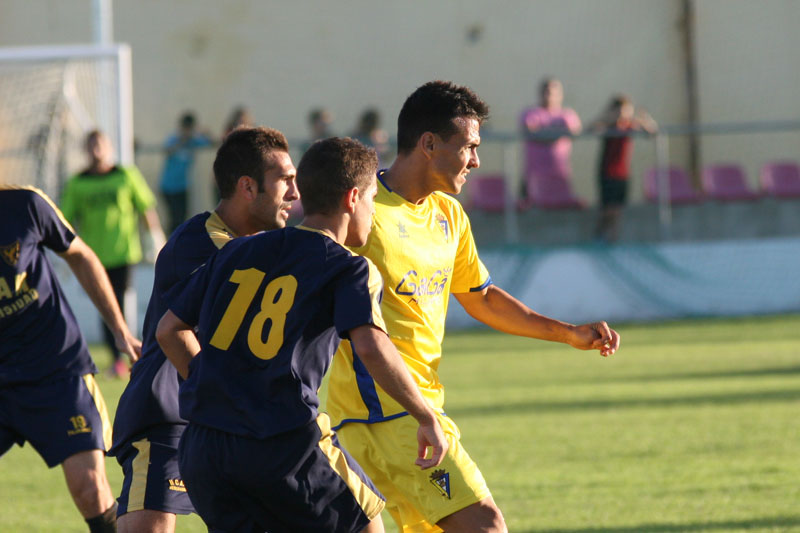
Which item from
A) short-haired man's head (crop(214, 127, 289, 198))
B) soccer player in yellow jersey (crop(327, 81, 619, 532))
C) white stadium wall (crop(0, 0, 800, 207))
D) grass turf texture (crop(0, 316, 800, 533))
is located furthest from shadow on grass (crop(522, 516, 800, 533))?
white stadium wall (crop(0, 0, 800, 207))

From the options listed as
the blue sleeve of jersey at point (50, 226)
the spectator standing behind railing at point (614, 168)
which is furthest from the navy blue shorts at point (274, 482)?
the spectator standing behind railing at point (614, 168)

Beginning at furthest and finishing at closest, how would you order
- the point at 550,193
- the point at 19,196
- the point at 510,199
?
the point at 550,193 < the point at 510,199 < the point at 19,196

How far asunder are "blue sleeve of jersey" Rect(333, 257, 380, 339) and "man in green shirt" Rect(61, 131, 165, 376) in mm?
8498

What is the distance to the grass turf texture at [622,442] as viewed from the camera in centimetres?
630

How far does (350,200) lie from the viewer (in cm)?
379

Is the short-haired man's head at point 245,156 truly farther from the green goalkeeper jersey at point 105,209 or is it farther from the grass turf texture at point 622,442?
the green goalkeeper jersey at point 105,209

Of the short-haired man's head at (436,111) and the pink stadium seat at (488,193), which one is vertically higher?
the short-haired man's head at (436,111)

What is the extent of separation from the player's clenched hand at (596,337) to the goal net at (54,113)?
11.1 metres

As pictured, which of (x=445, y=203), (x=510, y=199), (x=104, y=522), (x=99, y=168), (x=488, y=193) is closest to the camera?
(x=445, y=203)

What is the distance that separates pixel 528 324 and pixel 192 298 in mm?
1527

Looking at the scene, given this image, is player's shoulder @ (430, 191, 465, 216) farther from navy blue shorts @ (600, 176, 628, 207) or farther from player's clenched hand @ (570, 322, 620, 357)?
navy blue shorts @ (600, 176, 628, 207)

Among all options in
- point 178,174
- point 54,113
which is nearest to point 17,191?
point 54,113

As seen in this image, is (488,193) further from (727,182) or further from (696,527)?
(696,527)

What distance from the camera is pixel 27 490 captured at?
730 centimetres
